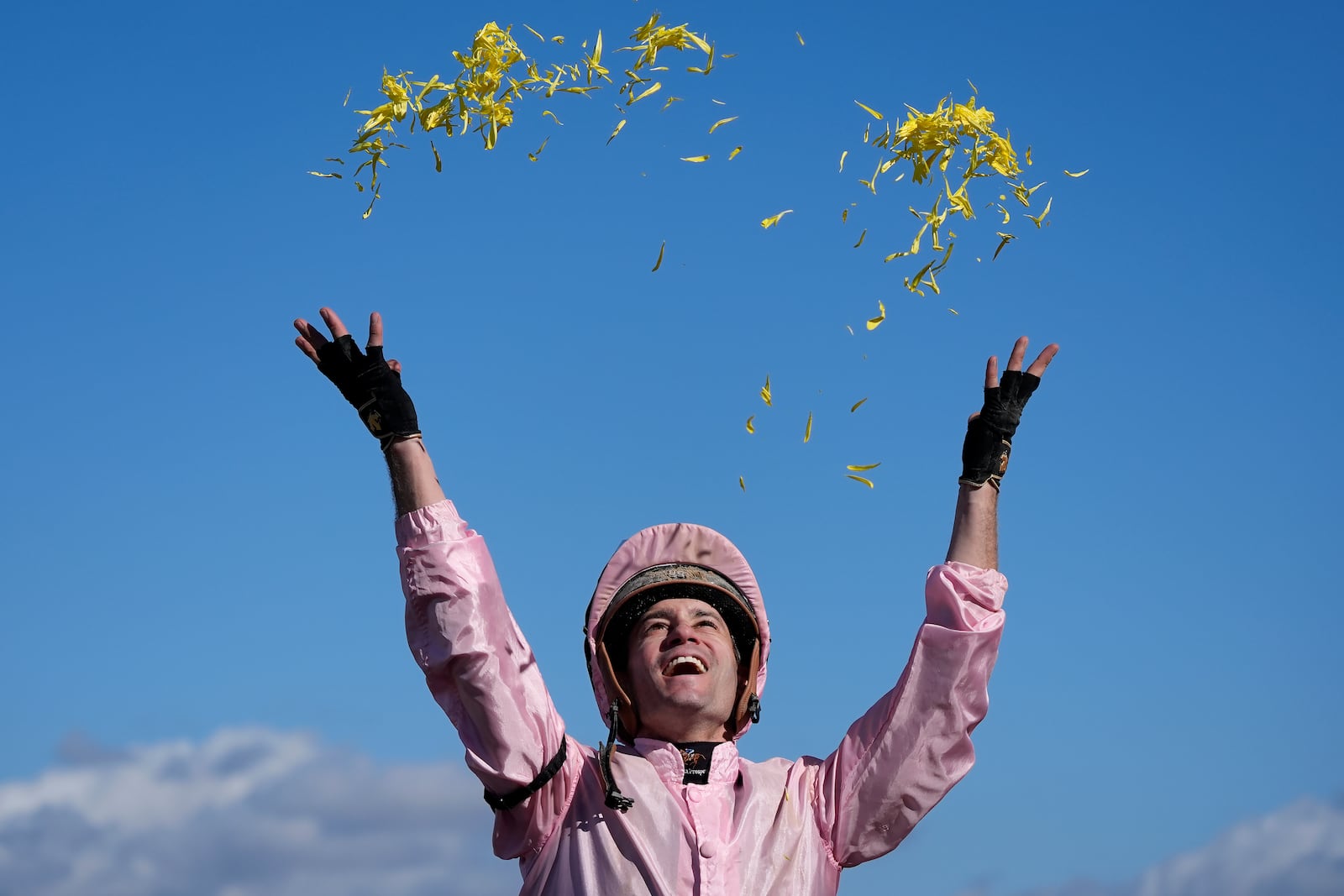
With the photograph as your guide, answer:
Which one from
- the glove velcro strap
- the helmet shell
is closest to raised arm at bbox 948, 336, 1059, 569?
the helmet shell

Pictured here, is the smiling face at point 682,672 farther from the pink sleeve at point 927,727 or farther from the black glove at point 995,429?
the black glove at point 995,429

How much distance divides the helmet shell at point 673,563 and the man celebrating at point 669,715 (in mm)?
63

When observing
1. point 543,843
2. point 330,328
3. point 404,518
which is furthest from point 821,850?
point 330,328

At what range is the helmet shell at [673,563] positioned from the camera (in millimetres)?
5875

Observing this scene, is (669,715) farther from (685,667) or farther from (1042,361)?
(1042,361)

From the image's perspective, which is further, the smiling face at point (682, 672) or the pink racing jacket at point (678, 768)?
the smiling face at point (682, 672)

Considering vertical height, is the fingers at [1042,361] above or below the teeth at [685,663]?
above

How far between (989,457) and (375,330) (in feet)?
7.24

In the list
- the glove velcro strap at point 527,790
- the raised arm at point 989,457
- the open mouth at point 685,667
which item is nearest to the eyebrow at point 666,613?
the open mouth at point 685,667

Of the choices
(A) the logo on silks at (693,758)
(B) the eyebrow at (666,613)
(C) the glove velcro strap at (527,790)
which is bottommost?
(C) the glove velcro strap at (527,790)

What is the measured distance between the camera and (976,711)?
17.7ft

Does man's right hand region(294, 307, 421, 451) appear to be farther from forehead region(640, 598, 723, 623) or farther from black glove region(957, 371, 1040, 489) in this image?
black glove region(957, 371, 1040, 489)

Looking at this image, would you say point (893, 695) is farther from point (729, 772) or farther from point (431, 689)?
point (431, 689)

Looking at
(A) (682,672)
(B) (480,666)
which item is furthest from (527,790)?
(A) (682,672)
